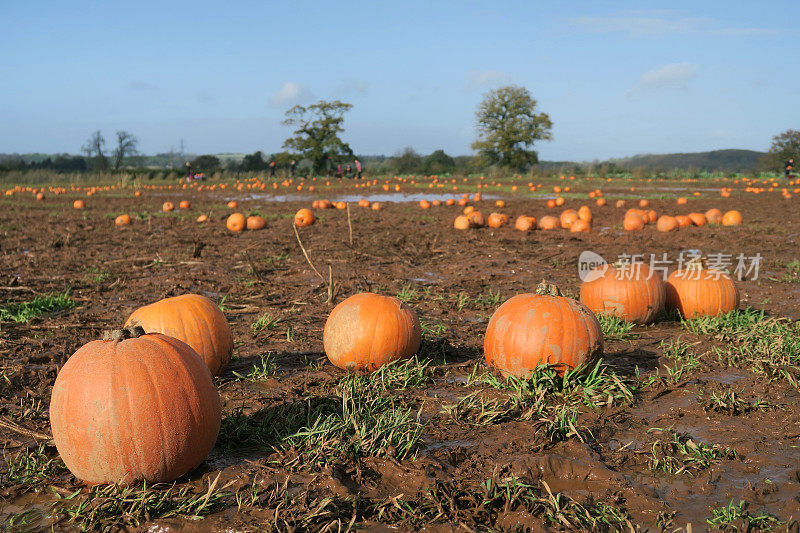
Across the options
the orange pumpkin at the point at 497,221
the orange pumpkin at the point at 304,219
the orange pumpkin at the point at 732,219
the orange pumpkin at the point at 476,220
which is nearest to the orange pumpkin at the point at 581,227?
the orange pumpkin at the point at 497,221

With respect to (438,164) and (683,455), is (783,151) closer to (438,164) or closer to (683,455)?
(438,164)

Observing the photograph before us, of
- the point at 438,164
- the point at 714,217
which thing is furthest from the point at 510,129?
the point at 714,217

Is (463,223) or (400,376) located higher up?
(463,223)

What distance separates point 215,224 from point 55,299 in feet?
28.2

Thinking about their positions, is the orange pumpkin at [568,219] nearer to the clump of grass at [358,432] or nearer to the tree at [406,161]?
the clump of grass at [358,432]

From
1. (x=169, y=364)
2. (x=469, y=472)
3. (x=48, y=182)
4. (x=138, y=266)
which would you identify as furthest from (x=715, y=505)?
(x=48, y=182)

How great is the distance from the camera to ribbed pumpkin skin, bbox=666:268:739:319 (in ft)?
19.9

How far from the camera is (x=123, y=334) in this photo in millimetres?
3090

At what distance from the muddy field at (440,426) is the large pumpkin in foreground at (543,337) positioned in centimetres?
17

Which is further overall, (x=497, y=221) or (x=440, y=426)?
(x=497, y=221)

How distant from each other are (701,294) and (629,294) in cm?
84

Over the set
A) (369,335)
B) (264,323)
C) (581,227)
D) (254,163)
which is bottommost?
(264,323)

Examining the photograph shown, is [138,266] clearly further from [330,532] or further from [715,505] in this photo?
[715,505]

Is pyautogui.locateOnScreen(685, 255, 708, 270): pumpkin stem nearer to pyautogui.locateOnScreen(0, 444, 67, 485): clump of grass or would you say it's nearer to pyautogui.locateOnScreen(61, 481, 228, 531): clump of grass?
pyautogui.locateOnScreen(61, 481, 228, 531): clump of grass
